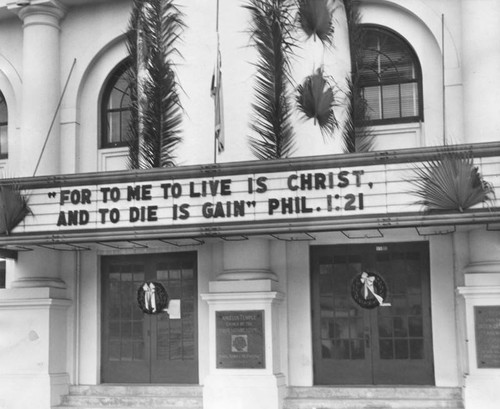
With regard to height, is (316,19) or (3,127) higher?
(316,19)

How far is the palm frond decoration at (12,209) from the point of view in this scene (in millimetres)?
14984

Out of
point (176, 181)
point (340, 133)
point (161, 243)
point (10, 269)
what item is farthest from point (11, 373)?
point (340, 133)

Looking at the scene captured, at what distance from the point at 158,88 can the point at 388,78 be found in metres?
4.38

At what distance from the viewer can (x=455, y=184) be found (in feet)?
41.8

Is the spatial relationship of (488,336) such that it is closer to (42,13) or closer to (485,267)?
(485,267)

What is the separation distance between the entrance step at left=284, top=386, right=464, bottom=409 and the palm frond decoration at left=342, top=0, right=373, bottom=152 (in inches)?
169

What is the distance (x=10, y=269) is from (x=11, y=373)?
7.46 feet

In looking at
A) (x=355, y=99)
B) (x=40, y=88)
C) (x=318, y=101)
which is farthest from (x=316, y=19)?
(x=40, y=88)

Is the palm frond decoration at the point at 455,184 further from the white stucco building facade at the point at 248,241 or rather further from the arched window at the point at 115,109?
the arched window at the point at 115,109

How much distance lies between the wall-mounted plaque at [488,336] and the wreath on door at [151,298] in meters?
5.55

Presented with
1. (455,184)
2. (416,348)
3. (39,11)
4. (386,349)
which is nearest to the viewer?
(455,184)

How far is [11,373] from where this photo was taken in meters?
16.0

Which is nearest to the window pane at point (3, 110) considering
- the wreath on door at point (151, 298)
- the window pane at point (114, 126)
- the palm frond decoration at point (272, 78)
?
the window pane at point (114, 126)

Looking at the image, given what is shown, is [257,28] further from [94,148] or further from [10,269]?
[10,269]
